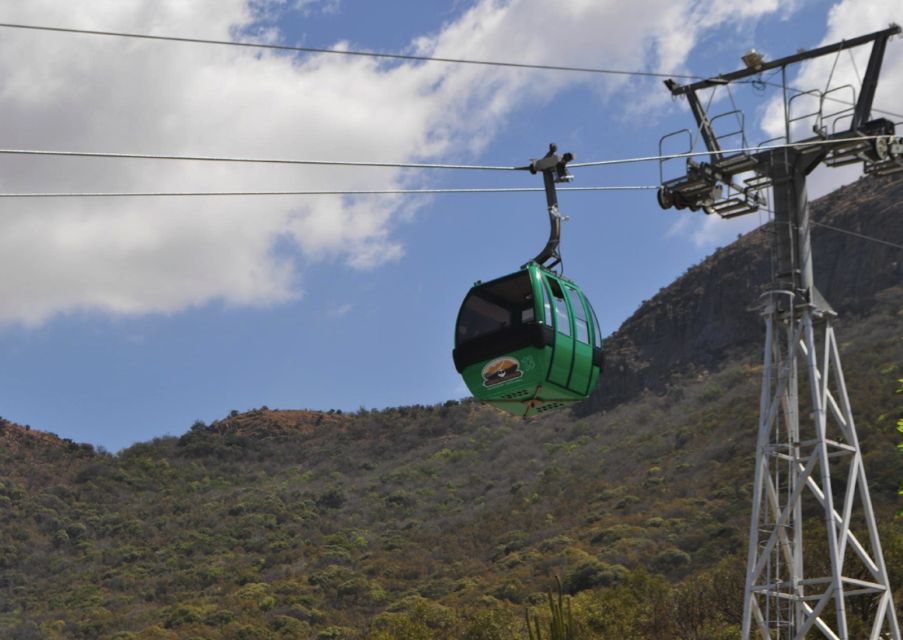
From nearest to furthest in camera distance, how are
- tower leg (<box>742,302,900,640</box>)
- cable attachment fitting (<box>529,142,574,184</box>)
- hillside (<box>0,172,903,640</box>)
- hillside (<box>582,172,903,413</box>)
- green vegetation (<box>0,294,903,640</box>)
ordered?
cable attachment fitting (<box>529,142,574,184</box>) → tower leg (<box>742,302,900,640</box>) → green vegetation (<box>0,294,903,640</box>) → hillside (<box>0,172,903,640</box>) → hillside (<box>582,172,903,413</box>)

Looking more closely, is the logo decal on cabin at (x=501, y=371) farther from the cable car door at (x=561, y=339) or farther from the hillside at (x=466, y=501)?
the hillside at (x=466, y=501)

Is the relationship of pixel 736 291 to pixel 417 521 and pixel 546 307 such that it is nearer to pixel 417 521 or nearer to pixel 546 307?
pixel 417 521

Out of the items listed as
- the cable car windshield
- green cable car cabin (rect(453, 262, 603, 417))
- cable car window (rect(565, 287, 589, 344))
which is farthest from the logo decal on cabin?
cable car window (rect(565, 287, 589, 344))

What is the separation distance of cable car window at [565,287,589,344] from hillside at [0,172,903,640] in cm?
2219

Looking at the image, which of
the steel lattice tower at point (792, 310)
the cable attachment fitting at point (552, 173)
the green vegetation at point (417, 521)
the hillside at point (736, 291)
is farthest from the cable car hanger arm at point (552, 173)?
the hillside at point (736, 291)

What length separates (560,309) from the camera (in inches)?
728

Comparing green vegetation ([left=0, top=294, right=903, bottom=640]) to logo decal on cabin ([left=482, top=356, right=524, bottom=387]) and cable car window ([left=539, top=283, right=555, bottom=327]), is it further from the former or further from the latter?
cable car window ([left=539, top=283, right=555, bottom=327])

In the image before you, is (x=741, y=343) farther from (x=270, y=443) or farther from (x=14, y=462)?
(x=14, y=462)

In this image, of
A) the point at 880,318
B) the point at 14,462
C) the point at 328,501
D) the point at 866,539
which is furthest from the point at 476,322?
the point at 14,462

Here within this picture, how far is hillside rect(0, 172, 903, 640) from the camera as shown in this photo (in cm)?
5128

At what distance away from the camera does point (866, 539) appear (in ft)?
136

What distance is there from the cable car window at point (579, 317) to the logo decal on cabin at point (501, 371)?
1.18 metres

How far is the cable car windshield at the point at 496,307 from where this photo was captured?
18.2 metres

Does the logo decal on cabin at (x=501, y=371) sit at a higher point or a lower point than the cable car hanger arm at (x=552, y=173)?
lower
